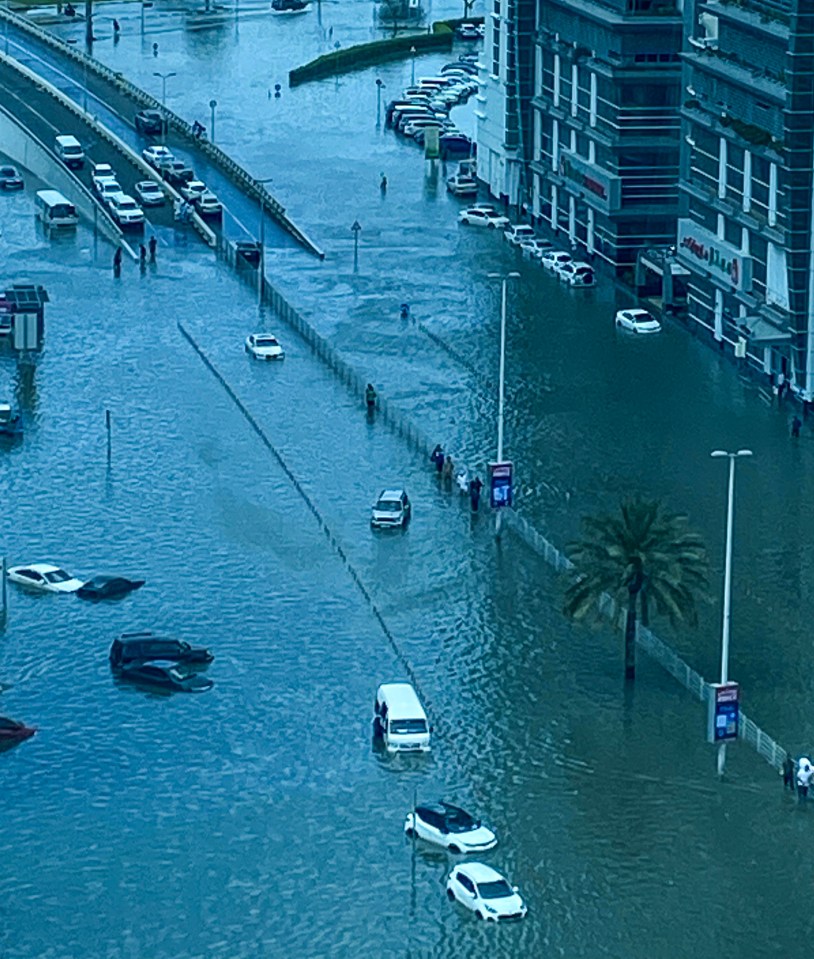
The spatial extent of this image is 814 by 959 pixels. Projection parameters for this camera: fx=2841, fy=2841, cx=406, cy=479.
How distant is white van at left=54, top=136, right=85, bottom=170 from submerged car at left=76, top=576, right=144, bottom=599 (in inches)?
2030

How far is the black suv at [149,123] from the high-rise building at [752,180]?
38755mm

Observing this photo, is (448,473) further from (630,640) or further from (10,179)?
(10,179)

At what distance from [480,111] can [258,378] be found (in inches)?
1172

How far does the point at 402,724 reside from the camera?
60.2 m

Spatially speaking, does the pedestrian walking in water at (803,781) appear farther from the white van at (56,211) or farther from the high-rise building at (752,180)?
the white van at (56,211)

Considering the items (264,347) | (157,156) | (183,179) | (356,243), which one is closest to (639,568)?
(264,347)

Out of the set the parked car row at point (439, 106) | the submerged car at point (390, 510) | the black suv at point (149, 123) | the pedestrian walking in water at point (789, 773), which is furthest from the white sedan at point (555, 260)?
the pedestrian walking in water at point (789, 773)

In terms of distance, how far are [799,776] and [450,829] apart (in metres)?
7.53

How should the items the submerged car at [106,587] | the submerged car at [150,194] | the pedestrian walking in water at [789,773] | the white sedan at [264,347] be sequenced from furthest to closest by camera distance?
the submerged car at [150,194], the white sedan at [264,347], the submerged car at [106,587], the pedestrian walking in water at [789,773]

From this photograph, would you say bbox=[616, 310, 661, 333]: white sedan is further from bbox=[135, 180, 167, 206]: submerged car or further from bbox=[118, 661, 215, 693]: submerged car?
bbox=[118, 661, 215, 693]: submerged car

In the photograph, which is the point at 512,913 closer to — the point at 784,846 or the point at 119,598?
the point at 784,846

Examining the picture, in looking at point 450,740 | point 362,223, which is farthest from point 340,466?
point 362,223

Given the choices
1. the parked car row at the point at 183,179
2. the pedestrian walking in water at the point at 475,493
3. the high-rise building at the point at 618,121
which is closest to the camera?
the pedestrian walking in water at the point at 475,493

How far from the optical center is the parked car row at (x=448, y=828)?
52.8 meters
